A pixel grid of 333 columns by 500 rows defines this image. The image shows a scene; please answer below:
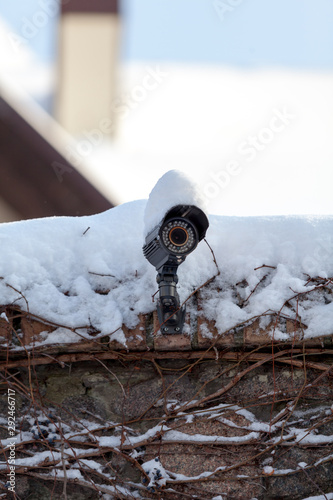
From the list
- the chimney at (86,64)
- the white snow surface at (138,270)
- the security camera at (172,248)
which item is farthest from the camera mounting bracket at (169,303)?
the chimney at (86,64)

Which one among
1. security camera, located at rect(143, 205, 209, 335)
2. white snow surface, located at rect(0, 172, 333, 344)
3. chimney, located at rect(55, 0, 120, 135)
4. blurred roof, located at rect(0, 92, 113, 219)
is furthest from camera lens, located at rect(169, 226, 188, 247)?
chimney, located at rect(55, 0, 120, 135)

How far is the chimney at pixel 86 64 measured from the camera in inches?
157

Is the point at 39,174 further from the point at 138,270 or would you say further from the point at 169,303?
the point at 169,303

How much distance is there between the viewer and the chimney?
13.1 ft

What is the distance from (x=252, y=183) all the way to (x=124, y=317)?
346 centimetres

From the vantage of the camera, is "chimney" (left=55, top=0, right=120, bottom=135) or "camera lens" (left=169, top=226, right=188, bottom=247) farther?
"chimney" (left=55, top=0, right=120, bottom=135)

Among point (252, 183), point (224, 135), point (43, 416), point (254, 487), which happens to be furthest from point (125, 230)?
point (224, 135)

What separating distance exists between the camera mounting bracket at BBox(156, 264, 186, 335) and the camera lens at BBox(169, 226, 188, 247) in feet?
0.27

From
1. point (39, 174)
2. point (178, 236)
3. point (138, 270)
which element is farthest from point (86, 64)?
point (178, 236)

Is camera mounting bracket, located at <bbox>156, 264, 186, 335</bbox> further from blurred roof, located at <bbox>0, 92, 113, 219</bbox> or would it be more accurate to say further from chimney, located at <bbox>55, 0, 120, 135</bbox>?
chimney, located at <bbox>55, 0, 120, 135</bbox>

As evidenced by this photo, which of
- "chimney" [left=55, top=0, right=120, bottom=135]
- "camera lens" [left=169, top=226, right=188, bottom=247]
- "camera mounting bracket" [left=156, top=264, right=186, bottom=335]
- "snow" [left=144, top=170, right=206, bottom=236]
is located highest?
"chimney" [left=55, top=0, right=120, bottom=135]

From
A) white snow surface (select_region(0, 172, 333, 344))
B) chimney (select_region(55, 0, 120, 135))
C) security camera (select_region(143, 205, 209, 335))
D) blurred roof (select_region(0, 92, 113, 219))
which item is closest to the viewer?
security camera (select_region(143, 205, 209, 335))

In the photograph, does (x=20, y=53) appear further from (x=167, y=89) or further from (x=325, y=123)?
(x=325, y=123)

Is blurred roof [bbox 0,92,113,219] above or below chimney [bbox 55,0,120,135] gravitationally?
below
